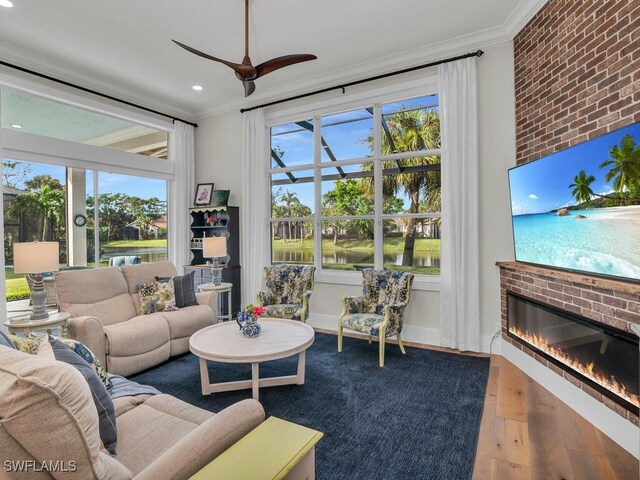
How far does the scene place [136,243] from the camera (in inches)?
205

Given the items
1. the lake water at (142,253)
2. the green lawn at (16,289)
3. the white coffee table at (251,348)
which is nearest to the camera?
the white coffee table at (251,348)

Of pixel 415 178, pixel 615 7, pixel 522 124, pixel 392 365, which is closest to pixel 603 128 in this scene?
pixel 615 7

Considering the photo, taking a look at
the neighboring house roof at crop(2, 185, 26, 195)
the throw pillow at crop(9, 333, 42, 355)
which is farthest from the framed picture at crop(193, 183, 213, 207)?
the throw pillow at crop(9, 333, 42, 355)

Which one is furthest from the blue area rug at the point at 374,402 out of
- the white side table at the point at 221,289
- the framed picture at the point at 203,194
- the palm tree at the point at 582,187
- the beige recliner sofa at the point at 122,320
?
the framed picture at the point at 203,194

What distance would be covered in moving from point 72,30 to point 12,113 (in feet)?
4.03

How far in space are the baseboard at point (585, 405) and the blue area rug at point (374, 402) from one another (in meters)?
0.39

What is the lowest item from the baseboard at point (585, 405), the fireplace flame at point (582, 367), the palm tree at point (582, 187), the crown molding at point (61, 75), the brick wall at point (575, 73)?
the baseboard at point (585, 405)

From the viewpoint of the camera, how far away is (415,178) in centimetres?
426

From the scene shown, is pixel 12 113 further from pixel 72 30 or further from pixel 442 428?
pixel 442 428

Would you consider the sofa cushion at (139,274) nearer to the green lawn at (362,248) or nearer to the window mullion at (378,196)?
the green lawn at (362,248)

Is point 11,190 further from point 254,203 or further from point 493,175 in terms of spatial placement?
point 493,175

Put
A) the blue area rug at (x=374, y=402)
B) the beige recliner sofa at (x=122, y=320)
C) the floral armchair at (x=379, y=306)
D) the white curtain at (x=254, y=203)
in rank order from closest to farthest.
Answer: the blue area rug at (x=374, y=402) < the beige recliner sofa at (x=122, y=320) < the floral armchair at (x=379, y=306) < the white curtain at (x=254, y=203)

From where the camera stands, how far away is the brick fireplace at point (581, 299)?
2051mm

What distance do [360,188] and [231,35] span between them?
90.4 inches
